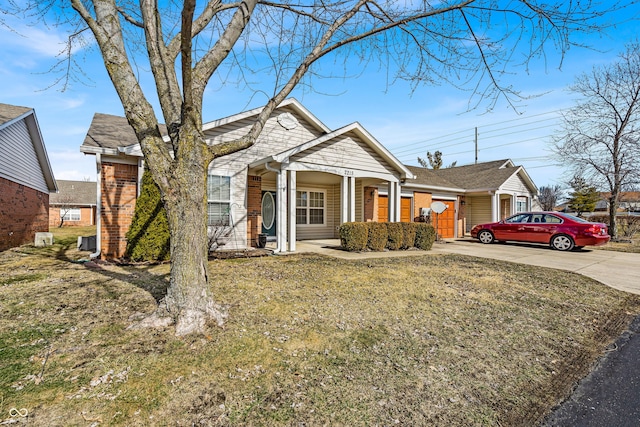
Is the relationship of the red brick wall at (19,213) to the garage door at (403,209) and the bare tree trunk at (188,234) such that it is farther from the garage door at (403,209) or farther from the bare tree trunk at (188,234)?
the garage door at (403,209)

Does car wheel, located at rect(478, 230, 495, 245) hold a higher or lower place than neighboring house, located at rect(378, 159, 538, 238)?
lower

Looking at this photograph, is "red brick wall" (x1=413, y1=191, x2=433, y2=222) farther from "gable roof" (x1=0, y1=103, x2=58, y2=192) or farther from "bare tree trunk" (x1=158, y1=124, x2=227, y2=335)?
"gable roof" (x1=0, y1=103, x2=58, y2=192)

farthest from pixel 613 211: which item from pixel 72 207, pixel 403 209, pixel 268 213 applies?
pixel 72 207

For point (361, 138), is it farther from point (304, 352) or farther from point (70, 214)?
point (70, 214)

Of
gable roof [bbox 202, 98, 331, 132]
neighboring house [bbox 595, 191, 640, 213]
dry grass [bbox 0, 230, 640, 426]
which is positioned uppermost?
gable roof [bbox 202, 98, 331, 132]

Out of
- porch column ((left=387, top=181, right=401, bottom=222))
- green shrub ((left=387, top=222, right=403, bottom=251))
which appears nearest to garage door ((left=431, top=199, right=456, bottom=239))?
porch column ((left=387, top=181, right=401, bottom=222))

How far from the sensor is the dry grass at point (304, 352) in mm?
2367

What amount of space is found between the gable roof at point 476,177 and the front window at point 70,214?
Answer: 103ft

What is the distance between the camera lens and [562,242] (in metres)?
12.1

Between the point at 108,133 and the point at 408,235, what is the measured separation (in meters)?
9.81

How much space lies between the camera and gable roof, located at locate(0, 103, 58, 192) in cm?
1107

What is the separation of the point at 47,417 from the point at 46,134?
16.5 metres

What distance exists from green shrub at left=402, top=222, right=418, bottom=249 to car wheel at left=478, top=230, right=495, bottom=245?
17.6 ft

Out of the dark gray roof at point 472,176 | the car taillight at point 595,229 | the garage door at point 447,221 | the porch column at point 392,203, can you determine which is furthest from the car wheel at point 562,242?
the porch column at point 392,203
